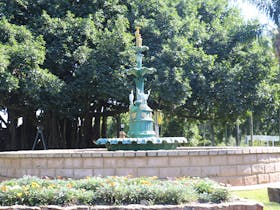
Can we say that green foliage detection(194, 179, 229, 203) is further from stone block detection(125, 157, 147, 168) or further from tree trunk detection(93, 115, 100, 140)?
tree trunk detection(93, 115, 100, 140)

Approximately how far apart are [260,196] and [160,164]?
2417mm

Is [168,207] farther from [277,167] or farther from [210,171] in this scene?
[277,167]

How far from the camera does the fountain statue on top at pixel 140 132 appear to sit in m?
11.9

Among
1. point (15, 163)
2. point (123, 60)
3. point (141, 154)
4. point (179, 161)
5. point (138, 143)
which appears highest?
point (123, 60)

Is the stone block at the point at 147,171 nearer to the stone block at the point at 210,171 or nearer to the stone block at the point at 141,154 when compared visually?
the stone block at the point at 141,154

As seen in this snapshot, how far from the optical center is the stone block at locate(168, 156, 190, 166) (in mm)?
10484

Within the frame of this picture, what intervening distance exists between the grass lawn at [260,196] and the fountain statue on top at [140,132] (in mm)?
2784

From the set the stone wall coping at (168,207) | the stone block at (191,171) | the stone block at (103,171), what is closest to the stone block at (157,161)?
the stone block at (191,171)

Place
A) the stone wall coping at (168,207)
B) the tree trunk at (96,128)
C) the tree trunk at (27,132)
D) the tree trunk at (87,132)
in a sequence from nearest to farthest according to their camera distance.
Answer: the stone wall coping at (168,207) → the tree trunk at (27,132) → the tree trunk at (87,132) → the tree trunk at (96,128)

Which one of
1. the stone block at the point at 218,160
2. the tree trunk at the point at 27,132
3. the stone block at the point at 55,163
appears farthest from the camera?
the tree trunk at the point at 27,132

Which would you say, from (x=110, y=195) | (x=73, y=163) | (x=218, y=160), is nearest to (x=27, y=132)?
(x=73, y=163)

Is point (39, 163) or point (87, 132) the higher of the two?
point (87, 132)

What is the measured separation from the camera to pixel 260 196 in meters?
9.20

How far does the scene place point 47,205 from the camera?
20.5ft
